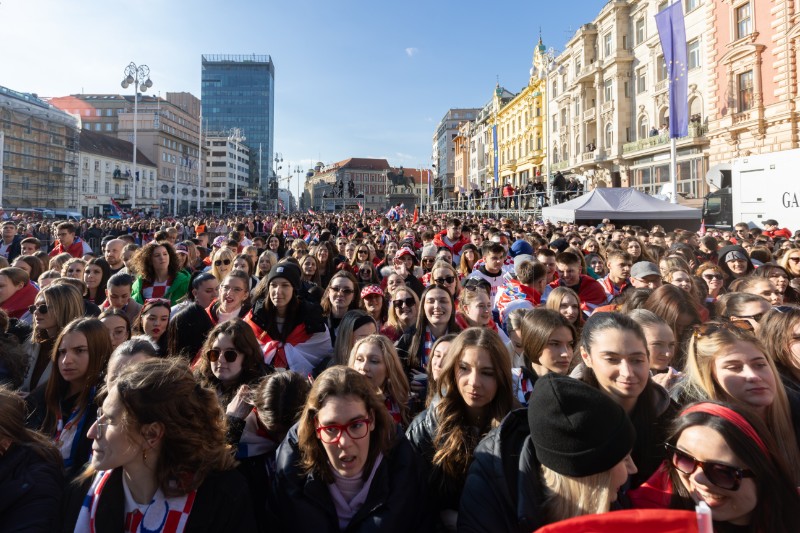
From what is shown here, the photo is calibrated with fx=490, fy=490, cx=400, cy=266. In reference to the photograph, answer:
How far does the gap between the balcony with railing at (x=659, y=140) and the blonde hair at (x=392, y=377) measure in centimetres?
3146

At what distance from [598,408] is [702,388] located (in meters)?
1.18

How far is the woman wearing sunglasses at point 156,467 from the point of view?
2.07 meters

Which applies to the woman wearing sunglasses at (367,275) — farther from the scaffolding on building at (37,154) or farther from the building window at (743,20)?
the scaffolding on building at (37,154)

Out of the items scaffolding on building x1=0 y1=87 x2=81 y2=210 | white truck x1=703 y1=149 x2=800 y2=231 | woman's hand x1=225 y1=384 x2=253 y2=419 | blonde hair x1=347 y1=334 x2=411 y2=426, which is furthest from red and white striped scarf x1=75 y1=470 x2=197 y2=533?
scaffolding on building x1=0 y1=87 x2=81 y2=210

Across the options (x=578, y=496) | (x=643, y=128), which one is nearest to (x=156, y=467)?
(x=578, y=496)

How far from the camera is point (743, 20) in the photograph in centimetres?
2539

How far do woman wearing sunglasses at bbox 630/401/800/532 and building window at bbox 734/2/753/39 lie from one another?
1206 inches

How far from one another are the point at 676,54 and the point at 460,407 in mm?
20375

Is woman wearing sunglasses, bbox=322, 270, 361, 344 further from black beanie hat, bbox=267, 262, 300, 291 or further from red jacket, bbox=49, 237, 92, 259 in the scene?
red jacket, bbox=49, 237, 92, 259

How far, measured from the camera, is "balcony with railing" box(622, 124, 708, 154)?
28.5 metres

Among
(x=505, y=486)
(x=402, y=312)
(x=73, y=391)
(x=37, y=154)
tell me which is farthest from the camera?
(x=37, y=154)

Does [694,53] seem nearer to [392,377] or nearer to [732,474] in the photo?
[392,377]

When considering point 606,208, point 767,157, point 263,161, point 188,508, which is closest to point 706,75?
point 767,157

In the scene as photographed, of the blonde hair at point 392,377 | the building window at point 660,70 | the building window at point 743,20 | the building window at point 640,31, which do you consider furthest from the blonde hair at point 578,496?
the building window at point 640,31
